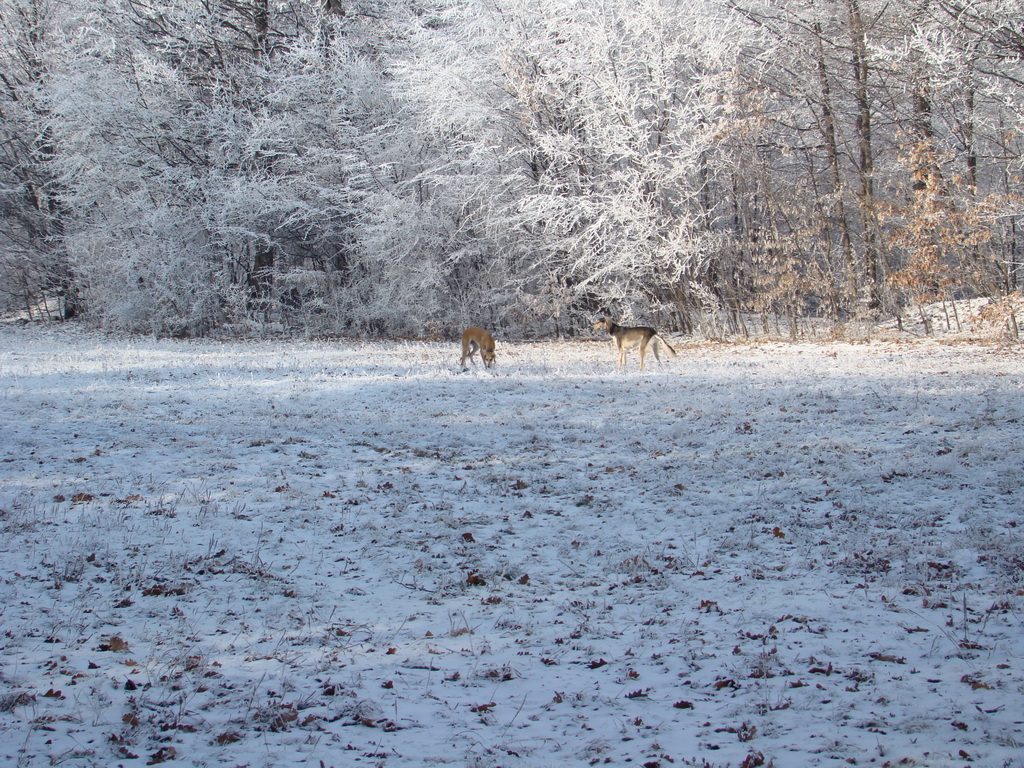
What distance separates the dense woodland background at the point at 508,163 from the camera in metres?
19.9

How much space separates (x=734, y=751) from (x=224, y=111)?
95.2 feet

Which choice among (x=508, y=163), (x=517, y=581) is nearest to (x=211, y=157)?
(x=508, y=163)

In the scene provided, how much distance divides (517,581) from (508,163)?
→ 70.1 ft

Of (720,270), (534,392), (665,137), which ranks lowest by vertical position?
(534,392)

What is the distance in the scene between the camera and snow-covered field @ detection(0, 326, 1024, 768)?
3.68m

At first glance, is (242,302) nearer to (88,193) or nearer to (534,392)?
(88,193)

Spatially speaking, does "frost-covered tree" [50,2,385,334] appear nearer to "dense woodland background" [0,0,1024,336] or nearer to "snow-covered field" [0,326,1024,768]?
"dense woodland background" [0,0,1024,336]

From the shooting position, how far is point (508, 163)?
25.3m

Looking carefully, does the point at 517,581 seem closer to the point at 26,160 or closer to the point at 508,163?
the point at 508,163

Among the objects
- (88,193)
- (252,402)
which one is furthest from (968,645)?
(88,193)

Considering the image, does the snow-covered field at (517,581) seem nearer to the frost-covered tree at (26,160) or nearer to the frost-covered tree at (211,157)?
Result: the frost-covered tree at (211,157)

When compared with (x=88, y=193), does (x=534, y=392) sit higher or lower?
lower

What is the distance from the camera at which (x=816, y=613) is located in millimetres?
5008

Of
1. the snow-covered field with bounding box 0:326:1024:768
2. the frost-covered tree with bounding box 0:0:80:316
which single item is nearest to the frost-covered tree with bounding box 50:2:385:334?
the frost-covered tree with bounding box 0:0:80:316
